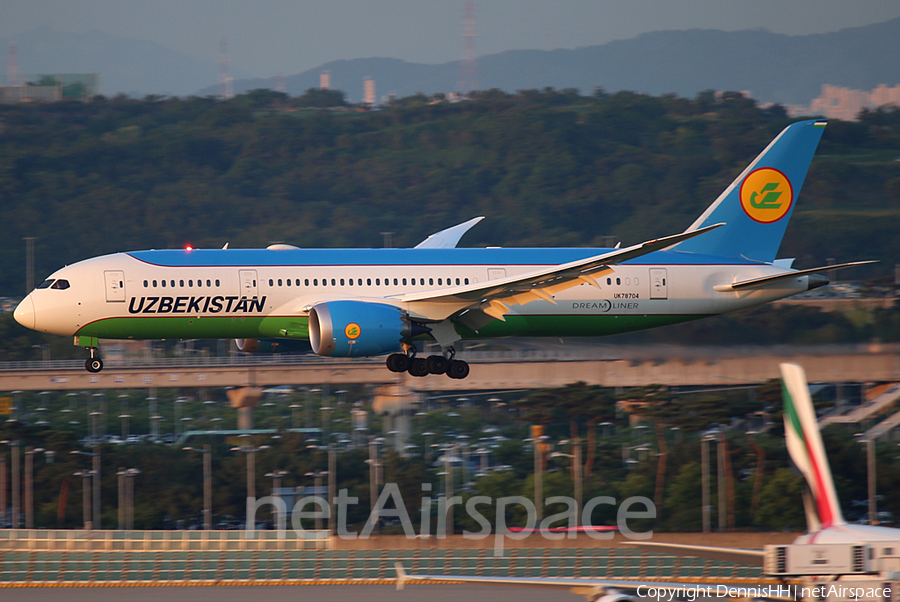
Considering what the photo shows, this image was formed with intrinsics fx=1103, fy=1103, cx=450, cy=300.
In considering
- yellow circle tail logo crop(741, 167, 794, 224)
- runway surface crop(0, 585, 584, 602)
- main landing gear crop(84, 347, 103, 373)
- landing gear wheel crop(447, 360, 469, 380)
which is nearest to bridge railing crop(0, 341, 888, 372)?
yellow circle tail logo crop(741, 167, 794, 224)

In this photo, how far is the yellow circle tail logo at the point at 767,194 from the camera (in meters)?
45.2

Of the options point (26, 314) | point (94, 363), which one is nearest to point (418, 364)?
point (94, 363)

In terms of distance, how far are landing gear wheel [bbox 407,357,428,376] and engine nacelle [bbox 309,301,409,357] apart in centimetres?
235

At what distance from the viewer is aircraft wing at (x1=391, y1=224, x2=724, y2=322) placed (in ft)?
124

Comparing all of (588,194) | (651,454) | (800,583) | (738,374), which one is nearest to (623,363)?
(651,454)

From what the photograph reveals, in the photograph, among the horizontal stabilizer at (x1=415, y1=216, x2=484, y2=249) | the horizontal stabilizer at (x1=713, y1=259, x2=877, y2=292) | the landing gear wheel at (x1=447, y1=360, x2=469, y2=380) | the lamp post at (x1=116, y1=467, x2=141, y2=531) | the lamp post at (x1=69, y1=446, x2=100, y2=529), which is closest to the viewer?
the landing gear wheel at (x1=447, y1=360, x2=469, y2=380)

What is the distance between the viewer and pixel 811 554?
22.1m

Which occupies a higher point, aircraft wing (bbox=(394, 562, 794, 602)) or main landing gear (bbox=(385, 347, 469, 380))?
main landing gear (bbox=(385, 347, 469, 380))

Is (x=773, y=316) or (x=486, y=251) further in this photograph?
(x=773, y=316)

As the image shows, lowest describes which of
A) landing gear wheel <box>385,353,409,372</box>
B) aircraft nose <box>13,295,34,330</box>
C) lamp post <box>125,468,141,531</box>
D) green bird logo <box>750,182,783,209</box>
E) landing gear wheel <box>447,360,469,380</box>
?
lamp post <box>125,468,141,531</box>

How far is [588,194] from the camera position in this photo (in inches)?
7534

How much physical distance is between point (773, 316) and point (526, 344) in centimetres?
3964

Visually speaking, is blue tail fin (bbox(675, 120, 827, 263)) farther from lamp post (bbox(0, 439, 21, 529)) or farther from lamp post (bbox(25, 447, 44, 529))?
lamp post (bbox(0, 439, 21, 529))

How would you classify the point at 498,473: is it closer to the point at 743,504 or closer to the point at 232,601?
the point at 743,504
